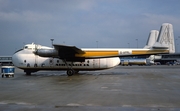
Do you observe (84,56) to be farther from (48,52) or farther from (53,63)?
(48,52)

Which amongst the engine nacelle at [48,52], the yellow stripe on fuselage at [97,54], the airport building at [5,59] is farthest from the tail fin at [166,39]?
the airport building at [5,59]

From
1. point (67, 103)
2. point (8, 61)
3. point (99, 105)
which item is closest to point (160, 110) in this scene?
point (99, 105)

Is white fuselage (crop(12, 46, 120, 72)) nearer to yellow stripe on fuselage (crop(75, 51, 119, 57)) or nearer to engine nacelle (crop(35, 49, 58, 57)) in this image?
yellow stripe on fuselage (crop(75, 51, 119, 57))

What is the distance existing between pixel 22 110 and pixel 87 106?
263 centimetres

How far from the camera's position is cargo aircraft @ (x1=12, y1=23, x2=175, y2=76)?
29422 mm

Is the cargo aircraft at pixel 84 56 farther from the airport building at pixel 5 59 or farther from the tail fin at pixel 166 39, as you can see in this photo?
the airport building at pixel 5 59

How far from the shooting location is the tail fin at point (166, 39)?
2988 cm

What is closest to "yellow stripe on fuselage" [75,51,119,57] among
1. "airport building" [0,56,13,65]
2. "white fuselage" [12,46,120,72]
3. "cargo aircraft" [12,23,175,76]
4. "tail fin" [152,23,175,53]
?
"cargo aircraft" [12,23,175,76]

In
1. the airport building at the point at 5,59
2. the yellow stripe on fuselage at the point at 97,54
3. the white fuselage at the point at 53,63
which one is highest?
the airport building at the point at 5,59

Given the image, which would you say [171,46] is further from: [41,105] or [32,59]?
[41,105]

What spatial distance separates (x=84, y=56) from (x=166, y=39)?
11.6 meters

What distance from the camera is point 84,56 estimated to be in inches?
1160

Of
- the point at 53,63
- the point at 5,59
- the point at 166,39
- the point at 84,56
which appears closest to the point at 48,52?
the point at 53,63

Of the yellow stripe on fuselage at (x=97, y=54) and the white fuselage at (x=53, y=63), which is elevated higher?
the yellow stripe on fuselage at (x=97, y=54)
